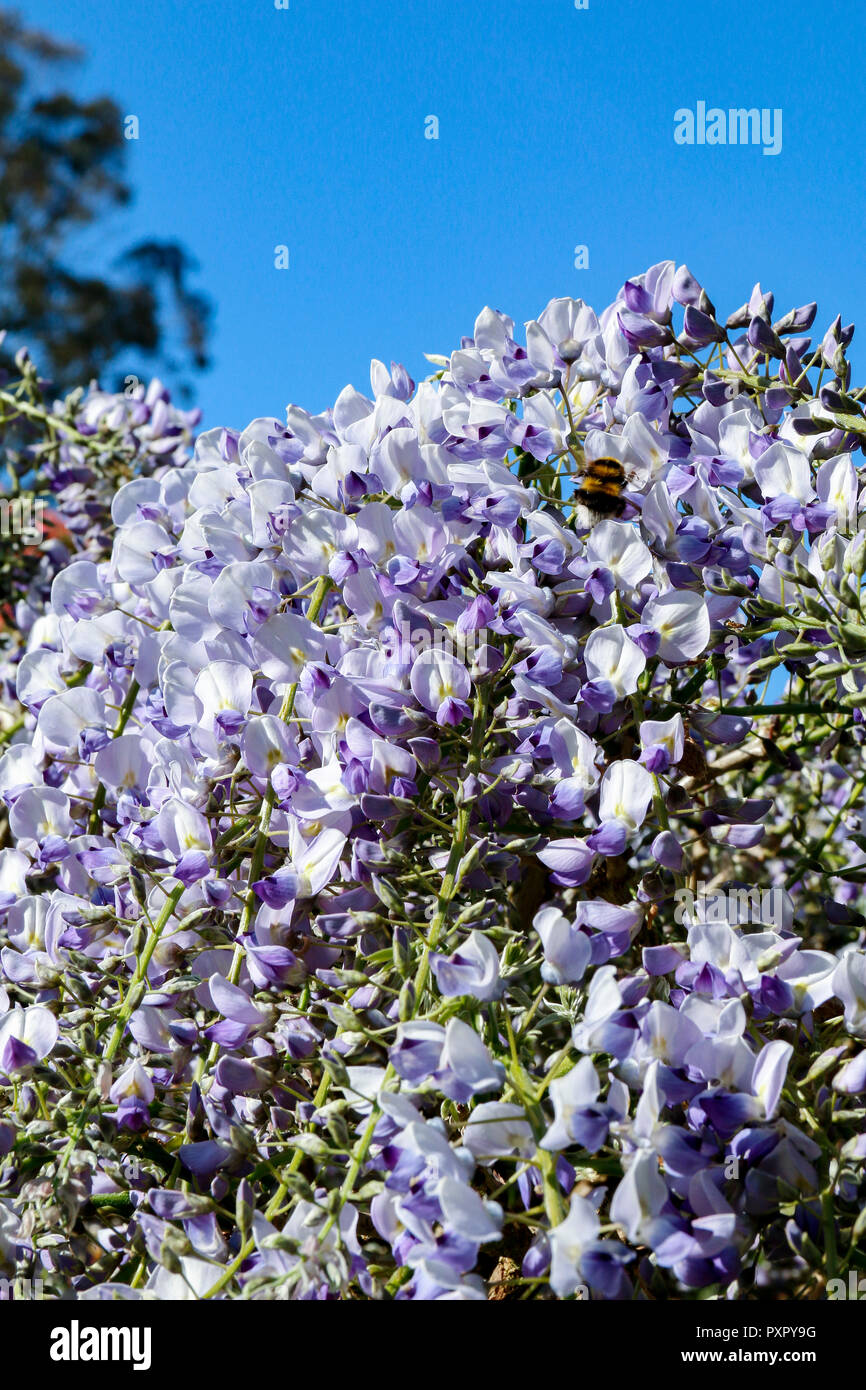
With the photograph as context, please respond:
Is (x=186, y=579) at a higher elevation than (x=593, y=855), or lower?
higher

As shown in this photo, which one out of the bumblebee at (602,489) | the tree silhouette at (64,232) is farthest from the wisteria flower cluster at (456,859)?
the tree silhouette at (64,232)

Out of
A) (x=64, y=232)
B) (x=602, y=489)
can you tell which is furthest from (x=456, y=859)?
(x=64, y=232)

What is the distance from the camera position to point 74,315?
14.4m

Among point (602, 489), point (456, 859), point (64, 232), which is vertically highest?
point (64, 232)

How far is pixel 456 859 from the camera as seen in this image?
744mm

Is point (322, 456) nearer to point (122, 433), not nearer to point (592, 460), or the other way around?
point (592, 460)

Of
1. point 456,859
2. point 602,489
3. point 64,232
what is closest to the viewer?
point 456,859

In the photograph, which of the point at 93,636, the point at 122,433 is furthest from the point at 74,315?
the point at 93,636

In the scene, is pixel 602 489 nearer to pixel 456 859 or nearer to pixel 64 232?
pixel 456 859

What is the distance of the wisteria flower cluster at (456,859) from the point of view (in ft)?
2.04

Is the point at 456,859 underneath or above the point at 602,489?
underneath

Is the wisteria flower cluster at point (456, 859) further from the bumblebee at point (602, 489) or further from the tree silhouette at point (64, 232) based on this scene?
the tree silhouette at point (64, 232)

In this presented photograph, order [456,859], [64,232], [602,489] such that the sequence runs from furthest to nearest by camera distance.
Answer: [64,232] → [602,489] → [456,859]
